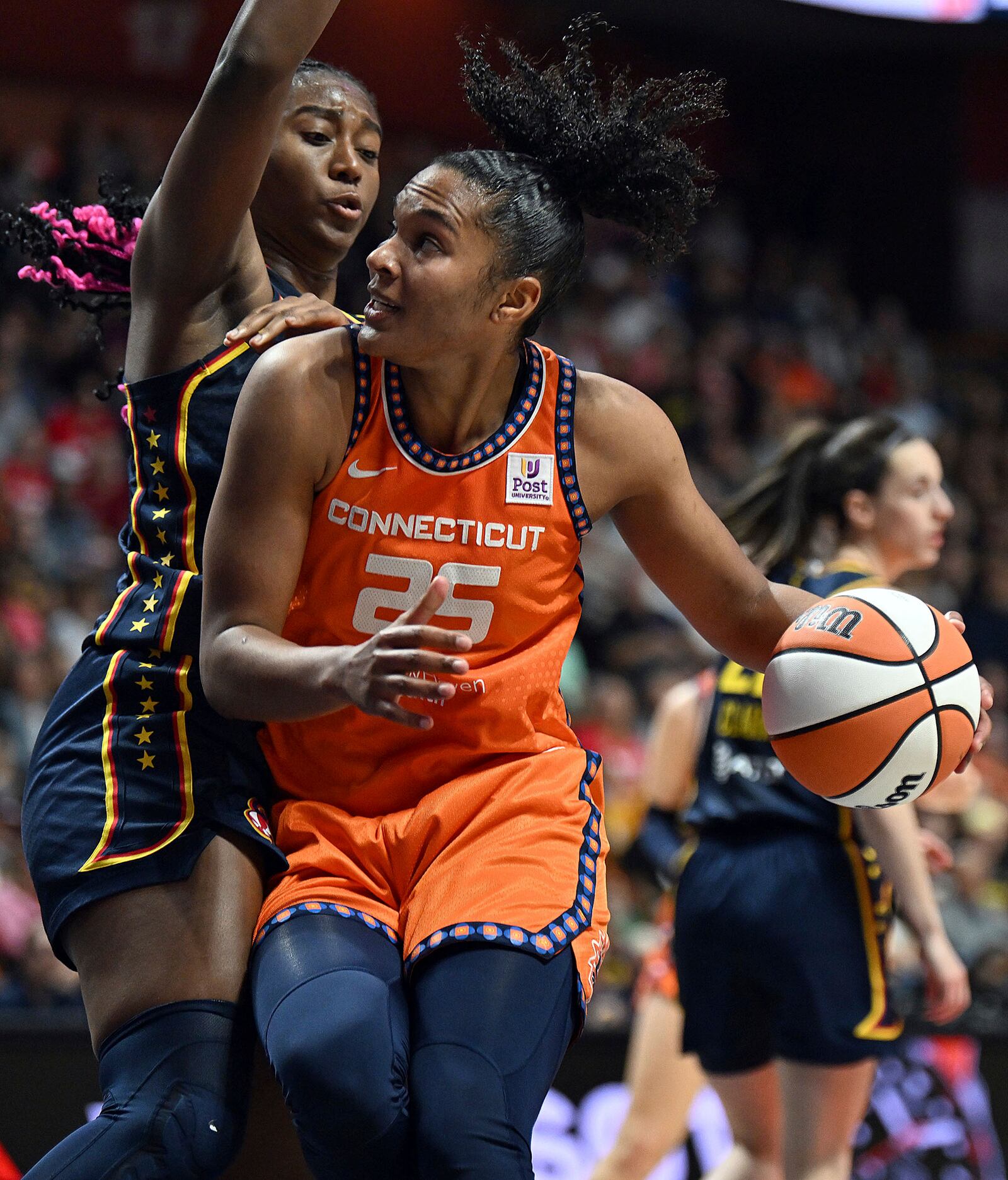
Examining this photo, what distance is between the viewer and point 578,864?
2.33 m

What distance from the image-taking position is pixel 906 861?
3.53m

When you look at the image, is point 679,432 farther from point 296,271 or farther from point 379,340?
point 379,340

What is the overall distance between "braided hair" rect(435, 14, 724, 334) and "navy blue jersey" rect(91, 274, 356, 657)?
0.46m

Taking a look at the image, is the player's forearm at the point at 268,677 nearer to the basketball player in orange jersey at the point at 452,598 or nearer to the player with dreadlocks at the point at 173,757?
the basketball player in orange jersey at the point at 452,598

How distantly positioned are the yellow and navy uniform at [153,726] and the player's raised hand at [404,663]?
0.50m

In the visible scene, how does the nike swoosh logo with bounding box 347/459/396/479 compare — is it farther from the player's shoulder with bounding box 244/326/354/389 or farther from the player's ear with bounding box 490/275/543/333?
the player's ear with bounding box 490/275/543/333

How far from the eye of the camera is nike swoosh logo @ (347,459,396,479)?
7.59 ft

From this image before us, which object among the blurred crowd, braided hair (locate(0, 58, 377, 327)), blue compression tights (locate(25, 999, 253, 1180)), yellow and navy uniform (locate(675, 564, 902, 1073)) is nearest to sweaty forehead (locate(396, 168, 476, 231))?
braided hair (locate(0, 58, 377, 327))

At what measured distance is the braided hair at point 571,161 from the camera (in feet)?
7.73

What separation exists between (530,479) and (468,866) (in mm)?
591

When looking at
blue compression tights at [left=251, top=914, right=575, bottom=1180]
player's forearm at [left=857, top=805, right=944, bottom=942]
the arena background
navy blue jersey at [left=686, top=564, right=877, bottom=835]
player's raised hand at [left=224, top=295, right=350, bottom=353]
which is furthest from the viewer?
the arena background

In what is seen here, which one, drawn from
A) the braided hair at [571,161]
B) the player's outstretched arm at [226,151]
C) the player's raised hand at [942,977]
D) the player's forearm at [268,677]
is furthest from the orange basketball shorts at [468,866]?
the player's raised hand at [942,977]

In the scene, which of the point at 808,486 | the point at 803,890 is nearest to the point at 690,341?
the point at 808,486

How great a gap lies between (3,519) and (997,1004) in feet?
16.4
